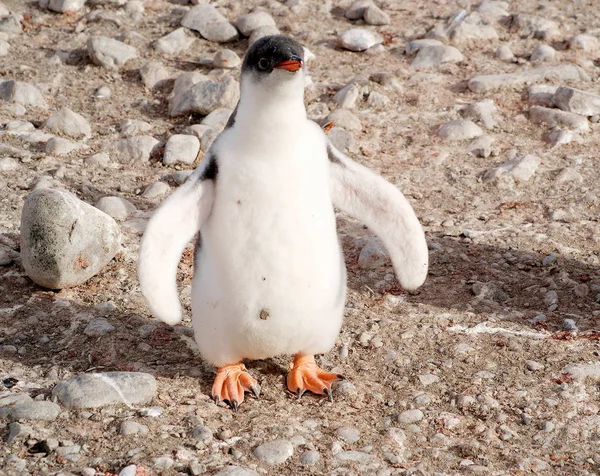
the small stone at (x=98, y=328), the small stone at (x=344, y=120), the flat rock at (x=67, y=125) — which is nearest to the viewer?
the small stone at (x=98, y=328)

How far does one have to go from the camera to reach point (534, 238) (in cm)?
519

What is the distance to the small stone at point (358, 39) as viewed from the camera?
7.63 meters

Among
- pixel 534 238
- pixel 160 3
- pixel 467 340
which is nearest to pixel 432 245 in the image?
pixel 534 238

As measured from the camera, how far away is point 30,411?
10.7 feet

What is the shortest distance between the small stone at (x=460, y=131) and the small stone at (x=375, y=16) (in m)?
1.93

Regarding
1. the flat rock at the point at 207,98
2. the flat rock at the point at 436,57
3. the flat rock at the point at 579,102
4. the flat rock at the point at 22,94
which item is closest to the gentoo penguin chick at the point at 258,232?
the flat rock at the point at 207,98

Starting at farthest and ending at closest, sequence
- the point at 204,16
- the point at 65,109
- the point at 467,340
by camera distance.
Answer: the point at 204,16 → the point at 65,109 → the point at 467,340

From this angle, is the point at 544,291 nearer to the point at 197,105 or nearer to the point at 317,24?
the point at 197,105

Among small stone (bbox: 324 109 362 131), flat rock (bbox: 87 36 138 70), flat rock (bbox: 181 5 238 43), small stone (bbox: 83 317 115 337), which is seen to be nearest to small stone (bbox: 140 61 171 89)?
flat rock (bbox: 87 36 138 70)

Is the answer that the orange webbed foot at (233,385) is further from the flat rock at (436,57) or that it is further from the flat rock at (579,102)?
the flat rock at (436,57)

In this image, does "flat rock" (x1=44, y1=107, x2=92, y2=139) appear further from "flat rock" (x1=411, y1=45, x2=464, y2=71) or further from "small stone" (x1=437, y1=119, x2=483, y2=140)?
"flat rock" (x1=411, y1=45, x2=464, y2=71)

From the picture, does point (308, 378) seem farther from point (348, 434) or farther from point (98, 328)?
point (98, 328)

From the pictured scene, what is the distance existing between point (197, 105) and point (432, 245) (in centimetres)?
229

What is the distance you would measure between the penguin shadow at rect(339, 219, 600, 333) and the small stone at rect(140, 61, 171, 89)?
2.66 metres
